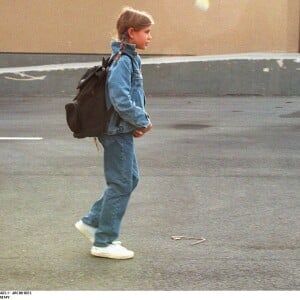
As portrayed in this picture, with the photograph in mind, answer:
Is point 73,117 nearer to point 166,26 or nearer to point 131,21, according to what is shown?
point 131,21

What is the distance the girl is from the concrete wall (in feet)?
43.1

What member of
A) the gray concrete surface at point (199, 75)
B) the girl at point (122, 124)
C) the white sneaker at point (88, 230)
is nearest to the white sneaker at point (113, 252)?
the girl at point (122, 124)

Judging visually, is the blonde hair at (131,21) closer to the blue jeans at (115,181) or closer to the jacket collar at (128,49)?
the jacket collar at (128,49)

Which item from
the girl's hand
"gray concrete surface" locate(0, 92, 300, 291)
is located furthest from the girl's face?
"gray concrete surface" locate(0, 92, 300, 291)

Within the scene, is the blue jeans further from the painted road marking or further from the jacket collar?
the painted road marking

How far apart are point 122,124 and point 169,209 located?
191cm

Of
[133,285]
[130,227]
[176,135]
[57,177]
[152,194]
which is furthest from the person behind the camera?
[176,135]

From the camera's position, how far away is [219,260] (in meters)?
4.99

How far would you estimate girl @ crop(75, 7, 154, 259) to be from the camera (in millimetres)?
4602

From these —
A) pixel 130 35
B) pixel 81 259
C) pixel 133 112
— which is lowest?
pixel 81 259

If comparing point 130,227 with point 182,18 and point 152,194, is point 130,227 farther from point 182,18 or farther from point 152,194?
point 182,18
